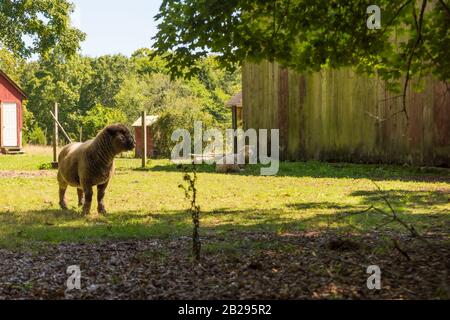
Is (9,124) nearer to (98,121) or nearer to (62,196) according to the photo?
(98,121)

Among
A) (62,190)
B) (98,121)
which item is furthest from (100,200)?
(98,121)

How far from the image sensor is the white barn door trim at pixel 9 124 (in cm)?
4034

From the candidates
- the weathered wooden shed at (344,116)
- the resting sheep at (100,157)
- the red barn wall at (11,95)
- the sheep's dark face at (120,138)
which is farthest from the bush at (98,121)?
the sheep's dark face at (120,138)

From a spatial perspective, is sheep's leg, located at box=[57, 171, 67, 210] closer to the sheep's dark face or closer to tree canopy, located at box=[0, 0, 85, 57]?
the sheep's dark face

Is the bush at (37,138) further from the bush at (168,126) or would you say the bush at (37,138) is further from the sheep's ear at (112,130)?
the sheep's ear at (112,130)

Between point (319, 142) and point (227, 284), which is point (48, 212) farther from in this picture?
point (319, 142)

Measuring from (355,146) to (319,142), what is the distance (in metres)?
1.67

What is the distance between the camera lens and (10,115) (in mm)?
41438

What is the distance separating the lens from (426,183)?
1625cm

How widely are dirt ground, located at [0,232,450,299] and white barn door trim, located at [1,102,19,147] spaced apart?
34.9 metres

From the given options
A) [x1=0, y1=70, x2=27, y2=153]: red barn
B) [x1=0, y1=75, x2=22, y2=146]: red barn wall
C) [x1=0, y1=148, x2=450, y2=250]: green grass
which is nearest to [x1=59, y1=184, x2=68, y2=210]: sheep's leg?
[x1=0, y1=148, x2=450, y2=250]: green grass

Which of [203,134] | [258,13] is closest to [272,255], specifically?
[258,13]

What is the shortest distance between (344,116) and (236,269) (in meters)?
16.9

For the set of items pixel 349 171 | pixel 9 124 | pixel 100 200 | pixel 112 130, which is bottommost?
pixel 100 200
